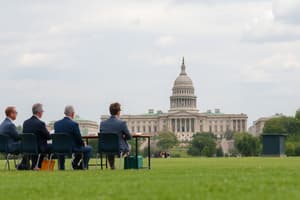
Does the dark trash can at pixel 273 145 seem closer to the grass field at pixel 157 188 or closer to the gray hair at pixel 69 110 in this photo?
the gray hair at pixel 69 110

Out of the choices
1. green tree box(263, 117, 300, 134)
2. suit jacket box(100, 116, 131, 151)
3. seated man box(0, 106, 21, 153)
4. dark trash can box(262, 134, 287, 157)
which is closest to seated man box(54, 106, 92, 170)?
suit jacket box(100, 116, 131, 151)

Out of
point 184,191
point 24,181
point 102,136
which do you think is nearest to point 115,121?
point 102,136

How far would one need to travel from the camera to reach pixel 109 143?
23938 millimetres

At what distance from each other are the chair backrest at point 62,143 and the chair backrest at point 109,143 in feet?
2.57

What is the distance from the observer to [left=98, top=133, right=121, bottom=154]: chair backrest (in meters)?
23.8

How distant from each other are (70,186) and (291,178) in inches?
150

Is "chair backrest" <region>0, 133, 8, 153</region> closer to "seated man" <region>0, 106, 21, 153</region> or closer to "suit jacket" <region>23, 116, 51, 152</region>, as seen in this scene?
"seated man" <region>0, 106, 21, 153</region>

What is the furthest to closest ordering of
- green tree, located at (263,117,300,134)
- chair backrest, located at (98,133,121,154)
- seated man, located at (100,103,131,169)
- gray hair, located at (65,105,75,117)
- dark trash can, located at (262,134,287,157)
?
green tree, located at (263,117,300,134) < dark trash can, located at (262,134,287,157) < seated man, located at (100,103,131,169) < gray hair, located at (65,105,75,117) < chair backrest, located at (98,133,121,154)

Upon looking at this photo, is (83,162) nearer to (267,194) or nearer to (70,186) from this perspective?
(70,186)

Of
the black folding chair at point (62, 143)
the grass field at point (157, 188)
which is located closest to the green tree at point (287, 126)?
the black folding chair at point (62, 143)

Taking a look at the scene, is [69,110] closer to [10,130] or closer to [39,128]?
[39,128]

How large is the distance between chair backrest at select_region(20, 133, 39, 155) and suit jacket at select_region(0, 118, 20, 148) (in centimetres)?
99

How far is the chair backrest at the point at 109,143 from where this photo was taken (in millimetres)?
23844

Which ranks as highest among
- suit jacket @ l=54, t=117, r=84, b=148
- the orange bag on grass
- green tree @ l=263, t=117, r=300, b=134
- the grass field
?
green tree @ l=263, t=117, r=300, b=134
